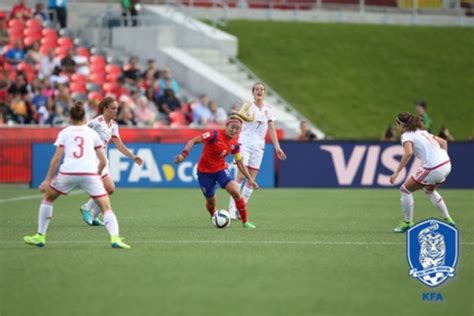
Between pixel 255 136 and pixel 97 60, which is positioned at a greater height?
pixel 255 136

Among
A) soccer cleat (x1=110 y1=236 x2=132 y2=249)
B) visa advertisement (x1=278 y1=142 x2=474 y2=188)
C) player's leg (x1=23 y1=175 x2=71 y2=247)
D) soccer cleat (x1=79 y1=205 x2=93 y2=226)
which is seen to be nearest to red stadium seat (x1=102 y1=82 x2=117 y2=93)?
visa advertisement (x1=278 y1=142 x2=474 y2=188)

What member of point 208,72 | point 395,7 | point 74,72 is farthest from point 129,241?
point 395,7

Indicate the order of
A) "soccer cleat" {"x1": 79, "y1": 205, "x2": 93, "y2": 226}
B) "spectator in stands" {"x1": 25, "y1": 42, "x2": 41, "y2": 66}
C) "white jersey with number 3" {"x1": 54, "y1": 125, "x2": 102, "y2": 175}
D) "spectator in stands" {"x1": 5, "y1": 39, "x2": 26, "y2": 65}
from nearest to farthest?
"white jersey with number 3" {"x1": 54, "y1": 125, "x2": 102, "y2": 175}
"soccer cleat" {"x1": 79, "y1": 205, "x2": 93, "y2": 226}
"spectator in stands" {"x1": 25, "y1": 42, "x2": 41, "y2": 66}
"spectator in stands" {"x1": 5, "y1": 39, "x2": 26, "y2": 65}

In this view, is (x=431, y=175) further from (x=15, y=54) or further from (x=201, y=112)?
(x=15, y=54)

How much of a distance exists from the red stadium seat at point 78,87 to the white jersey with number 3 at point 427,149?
19.0m

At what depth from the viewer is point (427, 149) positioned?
16.4 m

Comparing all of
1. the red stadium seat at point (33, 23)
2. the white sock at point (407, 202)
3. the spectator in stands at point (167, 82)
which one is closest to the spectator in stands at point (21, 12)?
the red stadium seat at point (33, 23)

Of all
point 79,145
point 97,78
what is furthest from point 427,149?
point 97,78

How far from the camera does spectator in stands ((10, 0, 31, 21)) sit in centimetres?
3609

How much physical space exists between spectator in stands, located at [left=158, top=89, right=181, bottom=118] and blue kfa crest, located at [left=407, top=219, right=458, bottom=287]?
22879mm

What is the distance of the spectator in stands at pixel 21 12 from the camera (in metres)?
36.1

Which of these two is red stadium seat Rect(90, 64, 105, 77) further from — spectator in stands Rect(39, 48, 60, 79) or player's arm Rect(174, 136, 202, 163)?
player's arm Rect(174, 136, 202, 163)

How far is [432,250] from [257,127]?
26.8 ft

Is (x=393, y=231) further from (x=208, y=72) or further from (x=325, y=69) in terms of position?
(x=325, y=69)
